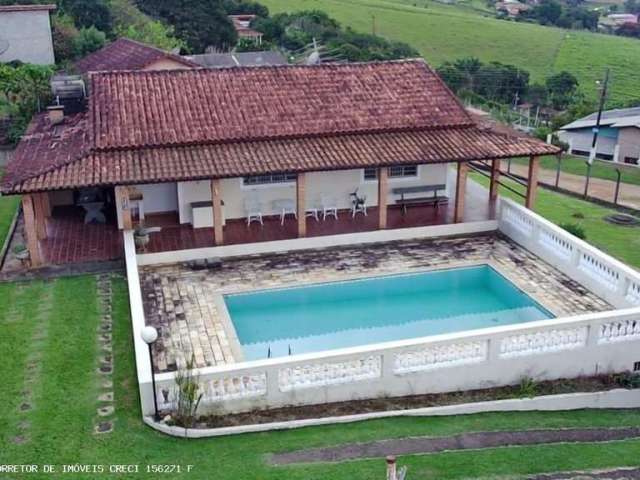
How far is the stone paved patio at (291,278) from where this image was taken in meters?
15.6

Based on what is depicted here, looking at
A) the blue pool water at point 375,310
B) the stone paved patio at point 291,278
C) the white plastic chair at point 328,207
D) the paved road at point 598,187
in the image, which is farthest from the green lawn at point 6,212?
the paved road at point 598,187

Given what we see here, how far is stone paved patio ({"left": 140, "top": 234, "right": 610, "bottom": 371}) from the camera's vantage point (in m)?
15.6

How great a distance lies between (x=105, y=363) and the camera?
47.3ft

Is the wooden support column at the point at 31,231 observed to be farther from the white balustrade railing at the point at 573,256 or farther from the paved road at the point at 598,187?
the paved road at the point at 598,187

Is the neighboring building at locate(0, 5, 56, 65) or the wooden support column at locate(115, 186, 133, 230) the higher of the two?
Result: the neighboring building at locate(0, 5, 56, 65)

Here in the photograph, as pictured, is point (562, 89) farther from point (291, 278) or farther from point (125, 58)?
point (291, 278)

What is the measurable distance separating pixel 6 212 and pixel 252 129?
9222 millimetres

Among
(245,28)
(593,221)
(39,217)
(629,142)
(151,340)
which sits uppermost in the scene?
(151,340)

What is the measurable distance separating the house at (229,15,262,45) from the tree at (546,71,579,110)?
29.3 m

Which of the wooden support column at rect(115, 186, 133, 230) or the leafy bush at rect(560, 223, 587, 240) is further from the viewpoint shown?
the leafy bush at rect(560, 223, 587, 240)

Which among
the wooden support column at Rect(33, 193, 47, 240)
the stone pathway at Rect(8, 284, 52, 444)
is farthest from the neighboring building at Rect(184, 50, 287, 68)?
the stone pathway at Rect(8, 284, 52, 444)

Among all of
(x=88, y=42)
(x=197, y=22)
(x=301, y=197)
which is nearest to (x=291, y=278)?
(x=301, y=197)

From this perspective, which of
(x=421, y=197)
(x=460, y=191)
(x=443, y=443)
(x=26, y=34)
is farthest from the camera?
(x=26, y=34)

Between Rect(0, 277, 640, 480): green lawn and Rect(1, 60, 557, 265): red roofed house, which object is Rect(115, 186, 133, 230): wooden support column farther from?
Rect(0, 277, 640, 480): green lawn
